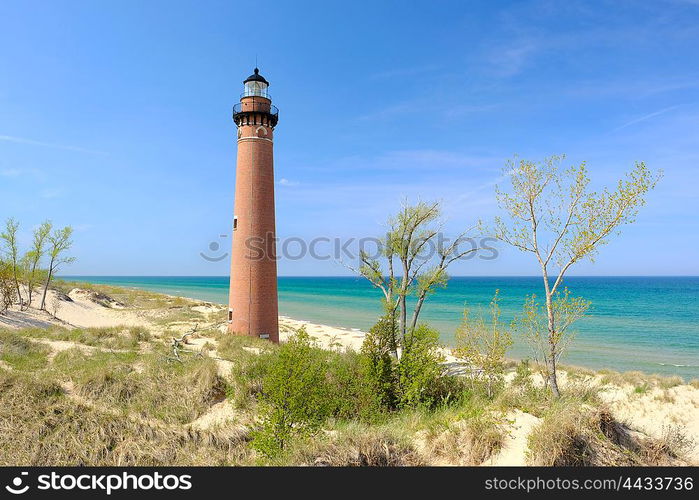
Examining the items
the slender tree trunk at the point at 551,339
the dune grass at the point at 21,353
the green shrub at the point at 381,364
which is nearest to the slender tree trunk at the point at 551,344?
the slender tree trunk at the point at 551,339

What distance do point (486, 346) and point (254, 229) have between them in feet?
42.2

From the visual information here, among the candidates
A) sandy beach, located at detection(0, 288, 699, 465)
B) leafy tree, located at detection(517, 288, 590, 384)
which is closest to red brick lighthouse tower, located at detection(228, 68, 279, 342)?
sandy beach, located at detection(0, 288, 699, 465)

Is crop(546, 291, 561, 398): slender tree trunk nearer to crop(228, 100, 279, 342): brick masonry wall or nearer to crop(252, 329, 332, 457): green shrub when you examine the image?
crop(252, 329, 332, 457): green shrub

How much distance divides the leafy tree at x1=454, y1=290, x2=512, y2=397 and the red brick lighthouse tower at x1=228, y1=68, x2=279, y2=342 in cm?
1078

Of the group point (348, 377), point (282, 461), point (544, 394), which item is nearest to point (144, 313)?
point (348, 377)

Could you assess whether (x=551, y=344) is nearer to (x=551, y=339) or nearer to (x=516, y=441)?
(x=551, y=339)

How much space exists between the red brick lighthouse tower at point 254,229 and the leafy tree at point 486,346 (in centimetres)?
1078

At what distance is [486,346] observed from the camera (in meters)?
13.5

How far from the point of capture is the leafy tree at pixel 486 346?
12.8 m

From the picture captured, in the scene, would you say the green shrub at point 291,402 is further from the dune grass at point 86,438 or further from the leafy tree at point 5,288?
the leafy tree at point 5,288

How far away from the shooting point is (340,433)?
26.7 ft

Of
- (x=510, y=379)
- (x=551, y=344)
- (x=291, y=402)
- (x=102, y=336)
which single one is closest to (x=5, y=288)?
(x=102, y=336)
